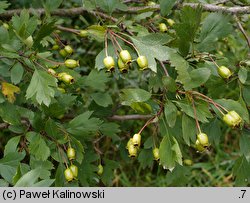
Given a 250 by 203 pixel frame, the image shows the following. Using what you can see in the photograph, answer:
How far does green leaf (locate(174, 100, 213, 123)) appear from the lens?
1312mm

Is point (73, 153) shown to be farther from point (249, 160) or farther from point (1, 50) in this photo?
point (249, 160)

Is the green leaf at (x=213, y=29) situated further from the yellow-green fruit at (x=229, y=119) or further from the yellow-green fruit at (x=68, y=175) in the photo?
the yellow-green fruit at (x=68, y=175)

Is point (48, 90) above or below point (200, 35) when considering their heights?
below

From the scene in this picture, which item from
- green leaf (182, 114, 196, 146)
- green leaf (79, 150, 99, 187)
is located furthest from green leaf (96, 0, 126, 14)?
green leaf (79, 150, 99, 187)

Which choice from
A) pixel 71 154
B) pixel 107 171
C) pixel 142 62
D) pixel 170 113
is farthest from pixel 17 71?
pixel 107 171

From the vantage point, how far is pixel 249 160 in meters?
1.58

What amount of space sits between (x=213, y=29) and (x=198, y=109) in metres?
0.36

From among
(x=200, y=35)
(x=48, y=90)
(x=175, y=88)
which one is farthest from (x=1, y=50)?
(x=200, y=35)

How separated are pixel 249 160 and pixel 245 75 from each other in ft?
1.15

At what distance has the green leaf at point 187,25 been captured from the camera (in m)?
1.37

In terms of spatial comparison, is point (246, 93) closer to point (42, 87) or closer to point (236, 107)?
point (236, 107)

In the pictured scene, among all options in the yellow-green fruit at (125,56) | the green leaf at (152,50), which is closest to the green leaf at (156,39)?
the green leaf at (152,50)

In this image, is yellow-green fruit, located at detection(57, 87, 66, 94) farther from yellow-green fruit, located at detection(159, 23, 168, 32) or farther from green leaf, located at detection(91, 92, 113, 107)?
yellow-green fruit, located at detection(159, 23, 168, 32)

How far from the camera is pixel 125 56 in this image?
4.27 feet
